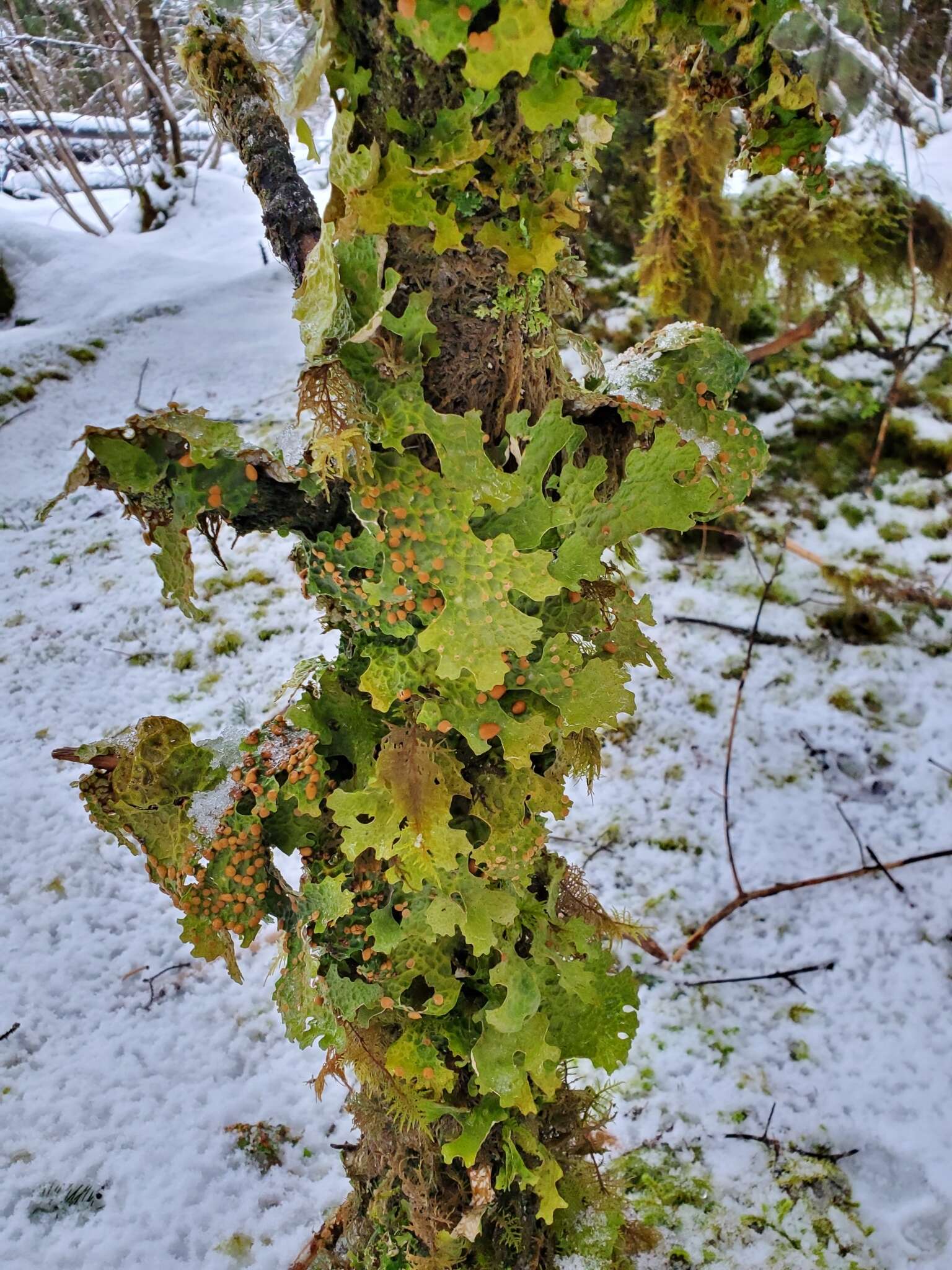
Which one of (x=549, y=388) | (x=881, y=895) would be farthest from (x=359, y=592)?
(x=881, y=895)

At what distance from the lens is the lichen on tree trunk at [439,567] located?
0.71 metres

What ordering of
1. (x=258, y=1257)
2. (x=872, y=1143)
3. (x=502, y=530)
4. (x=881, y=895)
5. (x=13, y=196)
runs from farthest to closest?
(x=13, y=196)
(x=881, y=895)
(x=872, y=1143)
(x=258, y=1257)
(x=502, y=530)

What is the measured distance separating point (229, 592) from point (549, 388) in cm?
224

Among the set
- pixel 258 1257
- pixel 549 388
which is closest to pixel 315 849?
pixel 549 388

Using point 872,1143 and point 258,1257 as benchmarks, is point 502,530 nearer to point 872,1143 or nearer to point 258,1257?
point 258,1257

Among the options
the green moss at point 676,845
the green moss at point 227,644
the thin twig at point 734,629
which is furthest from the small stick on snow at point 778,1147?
the green moss at point 227,644

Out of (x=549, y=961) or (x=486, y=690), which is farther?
(x=549, y=961)

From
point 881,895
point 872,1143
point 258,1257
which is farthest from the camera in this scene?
point 881,895

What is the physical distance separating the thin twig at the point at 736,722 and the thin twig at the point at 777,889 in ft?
0.13

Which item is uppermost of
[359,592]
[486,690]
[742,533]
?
[359,592]

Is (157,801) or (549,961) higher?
(157,801)

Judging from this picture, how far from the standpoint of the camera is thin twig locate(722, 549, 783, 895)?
215cm

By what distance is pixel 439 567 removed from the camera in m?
0.82

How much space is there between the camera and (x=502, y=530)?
832 millimetres
